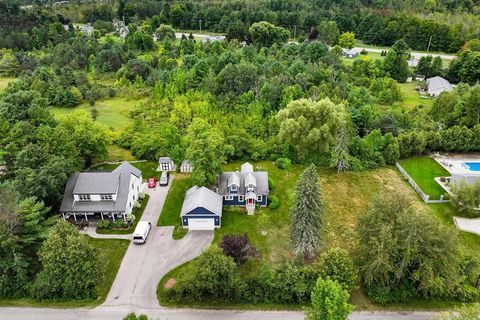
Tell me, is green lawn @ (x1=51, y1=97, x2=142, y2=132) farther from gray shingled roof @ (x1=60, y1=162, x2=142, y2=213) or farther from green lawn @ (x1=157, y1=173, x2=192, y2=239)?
gray shingled roof @ (x1=60, y1=162, x2=142, y2=213)

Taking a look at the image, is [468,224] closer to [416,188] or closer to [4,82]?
[416,188]

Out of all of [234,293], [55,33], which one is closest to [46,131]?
[234,293]

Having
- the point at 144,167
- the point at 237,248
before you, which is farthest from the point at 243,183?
the point at 144,167

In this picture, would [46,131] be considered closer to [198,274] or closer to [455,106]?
[198,274]

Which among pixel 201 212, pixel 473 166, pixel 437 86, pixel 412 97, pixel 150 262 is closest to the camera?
pixel 150 262

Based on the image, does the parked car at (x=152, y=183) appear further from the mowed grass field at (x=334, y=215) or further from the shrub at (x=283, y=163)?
the shrub at (x=283, y=163)

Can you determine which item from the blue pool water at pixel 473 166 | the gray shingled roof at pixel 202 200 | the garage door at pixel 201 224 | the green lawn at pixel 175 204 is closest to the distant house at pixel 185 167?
the green lawn at pixel 175 204

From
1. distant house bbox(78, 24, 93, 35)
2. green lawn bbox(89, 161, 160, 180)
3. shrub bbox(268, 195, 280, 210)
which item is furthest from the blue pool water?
distant house bbox(78, 24, 93, 35)
